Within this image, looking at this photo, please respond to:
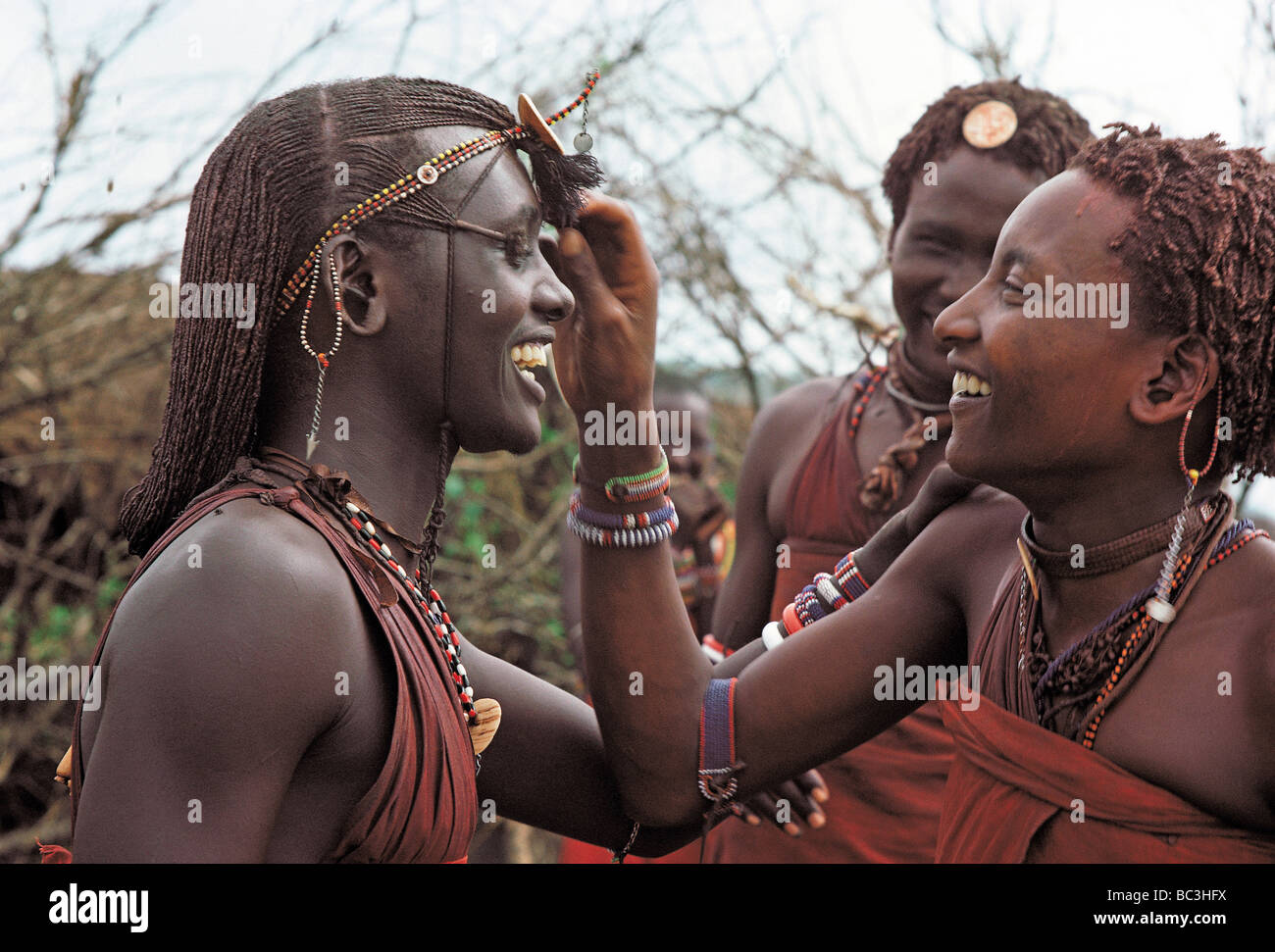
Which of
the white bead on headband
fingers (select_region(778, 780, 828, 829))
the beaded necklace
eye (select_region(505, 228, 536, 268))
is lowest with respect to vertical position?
fingers (select_region(778, 780, 828, 829))

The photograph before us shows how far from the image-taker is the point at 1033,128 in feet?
10.6

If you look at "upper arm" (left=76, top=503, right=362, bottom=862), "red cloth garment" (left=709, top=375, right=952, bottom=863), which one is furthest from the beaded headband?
"red cloth garment" (left=709, top=375, right=952, bottom=863)

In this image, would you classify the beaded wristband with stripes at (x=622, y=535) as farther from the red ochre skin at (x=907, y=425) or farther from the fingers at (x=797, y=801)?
the red ochre skin at (x=907, y=425)

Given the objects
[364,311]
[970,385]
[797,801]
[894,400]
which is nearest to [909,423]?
[894,400]

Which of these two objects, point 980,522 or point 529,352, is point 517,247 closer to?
point 529,352

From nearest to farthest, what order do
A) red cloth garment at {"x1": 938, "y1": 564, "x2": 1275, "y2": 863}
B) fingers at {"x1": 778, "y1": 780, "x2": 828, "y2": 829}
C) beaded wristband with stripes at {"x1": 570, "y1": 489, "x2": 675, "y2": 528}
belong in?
red cloth garment at {"x1": 938, "y1": 564, "x2": 1275, "y2": 863} → beaded wristband with stripes at {"x1": 570, "y1": 489, "x2": 675, "y2": 528} → fingers at {"x1": 778, "y1": 780, "x2": 828, "y2": 829}

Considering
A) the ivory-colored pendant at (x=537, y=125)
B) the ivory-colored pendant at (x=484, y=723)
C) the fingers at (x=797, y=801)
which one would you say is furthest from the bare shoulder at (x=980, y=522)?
the ivory-colored pendant at (x=537, y=125)

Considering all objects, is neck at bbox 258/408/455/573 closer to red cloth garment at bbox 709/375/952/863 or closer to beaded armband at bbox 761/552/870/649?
beaded armband at bbox 761/552/870/649

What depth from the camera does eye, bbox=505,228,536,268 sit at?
2092 millimetres

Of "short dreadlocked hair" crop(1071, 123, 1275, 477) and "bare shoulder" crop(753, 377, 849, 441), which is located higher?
"bare shoulder" crop(753, 377, 849, 441)

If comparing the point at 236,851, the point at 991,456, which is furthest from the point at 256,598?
the point at 991,456

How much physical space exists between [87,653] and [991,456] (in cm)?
458

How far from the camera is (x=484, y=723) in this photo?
Answer: 2.12m

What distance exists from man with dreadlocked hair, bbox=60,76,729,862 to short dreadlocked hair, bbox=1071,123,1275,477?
0.90 meters
